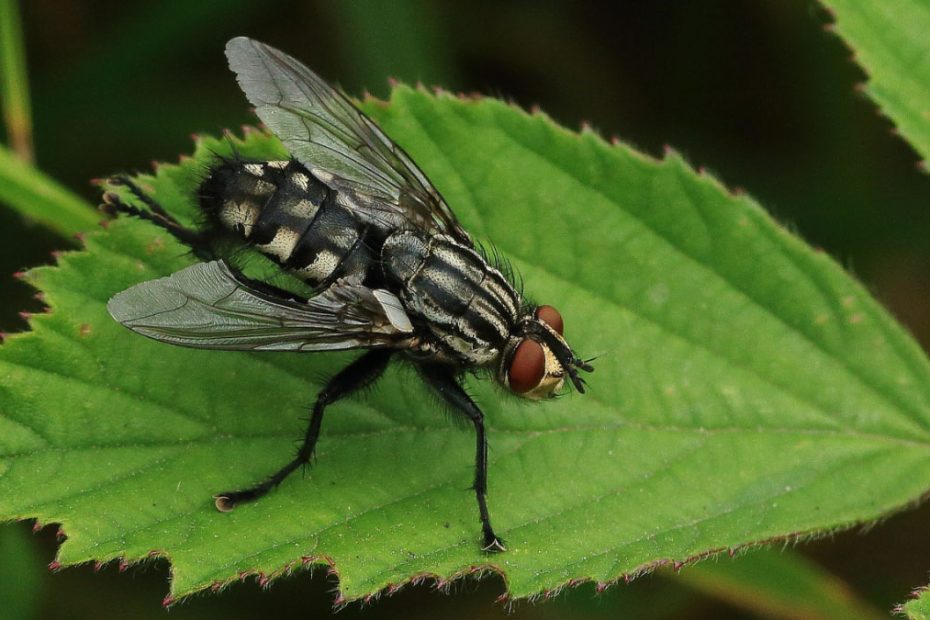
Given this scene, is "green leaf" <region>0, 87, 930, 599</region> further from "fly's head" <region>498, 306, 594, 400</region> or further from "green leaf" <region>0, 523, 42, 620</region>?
"green leaf" <region>0, 523, 42, 620</region>

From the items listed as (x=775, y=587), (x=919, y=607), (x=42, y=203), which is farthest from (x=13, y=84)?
(x=919, y=607)

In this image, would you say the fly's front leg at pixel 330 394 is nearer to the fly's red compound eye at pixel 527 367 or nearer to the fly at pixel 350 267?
the fly at pixel 350 267

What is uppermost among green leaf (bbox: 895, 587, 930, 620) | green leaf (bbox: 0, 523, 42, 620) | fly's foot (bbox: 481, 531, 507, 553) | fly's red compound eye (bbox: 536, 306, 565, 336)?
fly's red compound eye (bbox: 536, 306, 565, 336)

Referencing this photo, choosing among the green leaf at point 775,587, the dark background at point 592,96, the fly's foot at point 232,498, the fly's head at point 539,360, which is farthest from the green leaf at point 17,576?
the green leaf at point 775,587

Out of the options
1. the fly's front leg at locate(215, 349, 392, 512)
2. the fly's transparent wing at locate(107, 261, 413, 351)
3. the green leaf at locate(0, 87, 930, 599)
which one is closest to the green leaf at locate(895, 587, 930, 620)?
the green leaf at locate(0, 87, 930, 599)

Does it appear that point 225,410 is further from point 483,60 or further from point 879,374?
point 483,60

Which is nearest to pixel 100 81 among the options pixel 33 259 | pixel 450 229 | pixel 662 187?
pixel 33 259

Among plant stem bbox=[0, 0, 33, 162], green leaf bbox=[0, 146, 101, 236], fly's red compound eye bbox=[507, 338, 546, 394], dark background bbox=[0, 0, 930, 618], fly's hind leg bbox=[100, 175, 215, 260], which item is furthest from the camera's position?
dark background bbox=[0, 0, 930, 618]

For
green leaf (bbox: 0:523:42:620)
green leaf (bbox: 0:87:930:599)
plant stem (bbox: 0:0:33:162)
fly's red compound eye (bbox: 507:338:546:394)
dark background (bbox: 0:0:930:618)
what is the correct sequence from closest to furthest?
green leaf (bbox: 0:87:930:599) → fly's red compound eye (bbox: 507:338:546:394) → green leaf (bbox: 0:523:42:620) → plant stem (bbox: 0:0:33:162) → dark background (bbox: 0:0:930:618)
